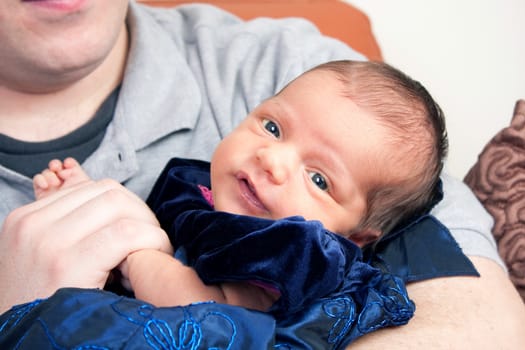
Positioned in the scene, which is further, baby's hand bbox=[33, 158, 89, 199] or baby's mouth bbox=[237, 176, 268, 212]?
baby's hand bbox=[33, 158, 89, 199]

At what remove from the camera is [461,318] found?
104 cm

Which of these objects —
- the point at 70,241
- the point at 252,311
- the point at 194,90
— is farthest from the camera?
the point at 194,90

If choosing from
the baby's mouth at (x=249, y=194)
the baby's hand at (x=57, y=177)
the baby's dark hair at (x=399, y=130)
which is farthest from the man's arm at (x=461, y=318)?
the baby's hand at (x=57, y=177)

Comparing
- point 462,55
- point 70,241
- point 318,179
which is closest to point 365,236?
point 318,179

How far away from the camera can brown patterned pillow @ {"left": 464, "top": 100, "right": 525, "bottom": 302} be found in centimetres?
135

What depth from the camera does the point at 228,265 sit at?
2.89 feet

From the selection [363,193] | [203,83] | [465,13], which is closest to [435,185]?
[363,193]

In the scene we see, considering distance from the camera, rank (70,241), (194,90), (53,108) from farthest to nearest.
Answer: (194,90) → (53,108) → (70,241)

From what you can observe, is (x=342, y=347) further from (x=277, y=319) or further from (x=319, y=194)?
(x=319, y=194)

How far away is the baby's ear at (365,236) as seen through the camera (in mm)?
1074

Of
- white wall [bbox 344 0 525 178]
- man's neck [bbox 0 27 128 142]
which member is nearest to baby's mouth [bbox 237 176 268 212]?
man's neck [bbox 0 27 128 142]

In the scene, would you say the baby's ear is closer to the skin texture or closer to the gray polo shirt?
the skin texture

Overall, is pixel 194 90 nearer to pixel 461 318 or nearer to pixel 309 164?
pixel 309 164

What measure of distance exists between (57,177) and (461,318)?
65 centimetres
